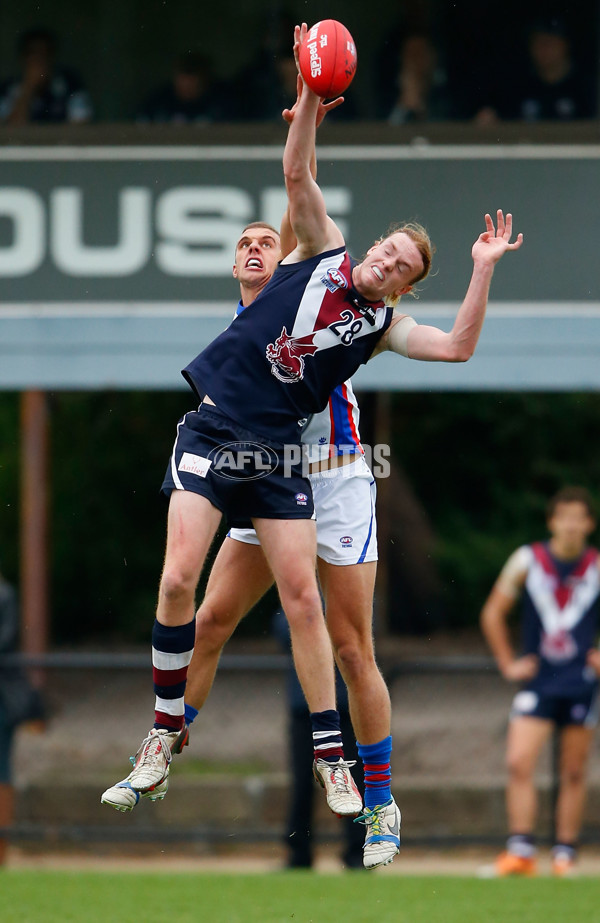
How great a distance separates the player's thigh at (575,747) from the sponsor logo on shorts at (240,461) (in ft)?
14.3

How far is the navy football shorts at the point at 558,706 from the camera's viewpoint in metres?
8.62

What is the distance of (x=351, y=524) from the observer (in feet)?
17.7

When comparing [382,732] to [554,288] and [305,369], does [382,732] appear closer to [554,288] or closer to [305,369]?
[305,369]

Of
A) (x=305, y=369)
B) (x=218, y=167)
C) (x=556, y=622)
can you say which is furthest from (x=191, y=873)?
(x=218, y=167)

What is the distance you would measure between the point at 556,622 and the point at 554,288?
10.1 ft

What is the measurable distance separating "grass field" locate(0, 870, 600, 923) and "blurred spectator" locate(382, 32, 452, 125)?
592 centimetres

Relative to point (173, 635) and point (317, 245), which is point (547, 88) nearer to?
point (317, 245)

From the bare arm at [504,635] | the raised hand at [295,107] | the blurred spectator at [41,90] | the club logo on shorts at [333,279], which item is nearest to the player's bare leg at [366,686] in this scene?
the club logo on shorts at [333,279]

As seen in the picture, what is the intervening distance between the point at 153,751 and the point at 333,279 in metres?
1.94

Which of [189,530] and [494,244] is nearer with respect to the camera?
[189,530]

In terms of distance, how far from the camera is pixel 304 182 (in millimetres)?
4879

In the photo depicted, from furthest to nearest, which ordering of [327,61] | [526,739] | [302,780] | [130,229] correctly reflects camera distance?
[130,229]
[526,739]
[302,780]
[327,61]

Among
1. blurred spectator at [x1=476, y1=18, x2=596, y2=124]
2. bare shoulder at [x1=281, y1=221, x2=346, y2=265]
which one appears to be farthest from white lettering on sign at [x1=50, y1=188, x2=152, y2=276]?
bare shoulder at [x1=281, y1=221, x2=346, y2=265]

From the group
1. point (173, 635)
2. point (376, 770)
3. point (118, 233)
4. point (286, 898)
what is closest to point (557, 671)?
point (286, 898)
